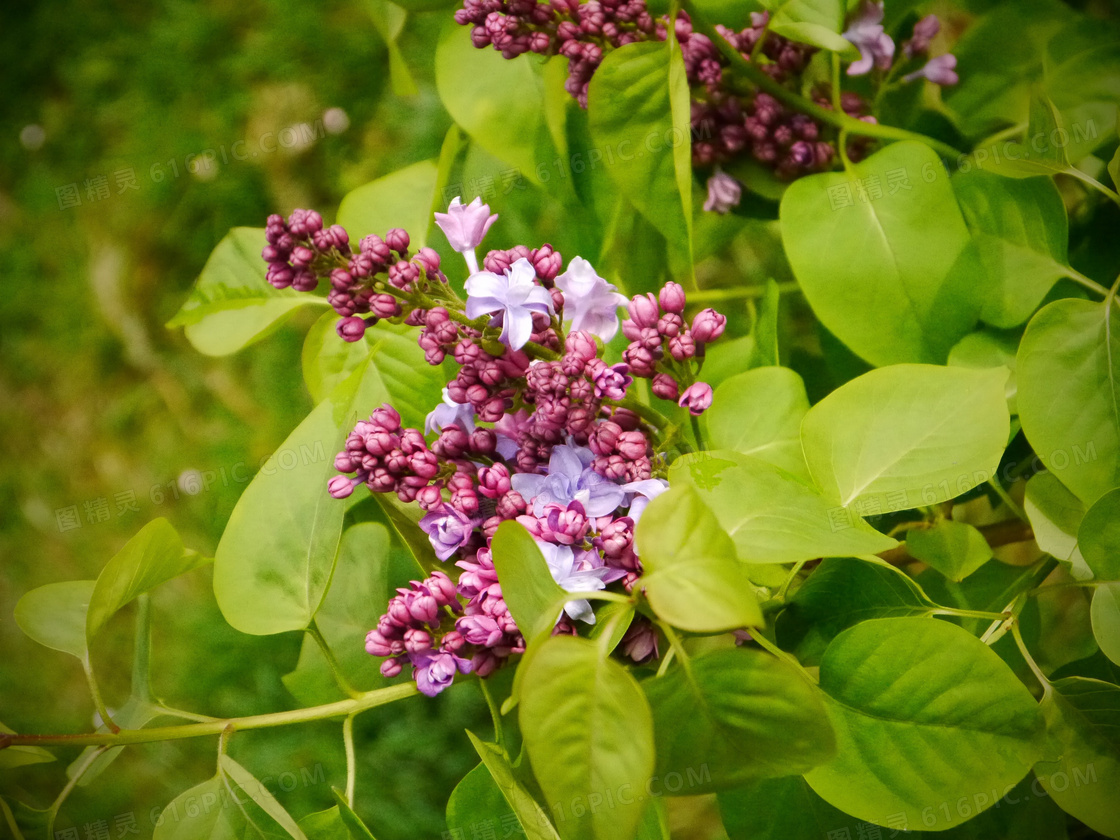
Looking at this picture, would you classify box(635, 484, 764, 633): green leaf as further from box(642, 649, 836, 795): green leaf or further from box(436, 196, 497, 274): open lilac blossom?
box(436, 196, 497, 274): open lilac blossom

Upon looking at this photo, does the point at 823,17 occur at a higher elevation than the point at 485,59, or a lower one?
higher

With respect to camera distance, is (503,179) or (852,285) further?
(503,179)

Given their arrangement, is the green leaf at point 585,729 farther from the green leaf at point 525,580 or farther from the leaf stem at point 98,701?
the leaf stem at point 98,701

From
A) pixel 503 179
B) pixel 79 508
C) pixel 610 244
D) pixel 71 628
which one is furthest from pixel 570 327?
pixel 79 508

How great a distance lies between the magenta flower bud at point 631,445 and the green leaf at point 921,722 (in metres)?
0.16

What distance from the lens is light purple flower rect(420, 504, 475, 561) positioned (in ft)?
1.70

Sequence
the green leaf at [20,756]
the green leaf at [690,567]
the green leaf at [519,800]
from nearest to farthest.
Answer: the green leaf at [690,567]
the green leaf at [519,800]
the green leaf at [20,756]

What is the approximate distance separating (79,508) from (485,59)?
5.58 feet

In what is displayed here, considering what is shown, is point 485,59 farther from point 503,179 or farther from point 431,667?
point 431,667

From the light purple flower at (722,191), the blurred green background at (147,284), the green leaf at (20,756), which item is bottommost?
the blurred green background at (147,284)

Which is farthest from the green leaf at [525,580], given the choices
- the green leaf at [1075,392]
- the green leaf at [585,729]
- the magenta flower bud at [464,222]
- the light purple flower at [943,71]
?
the light purple flower at [943,71]

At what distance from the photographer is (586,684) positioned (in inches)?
16.1

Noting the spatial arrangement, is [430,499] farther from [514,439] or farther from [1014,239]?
[1014,239]

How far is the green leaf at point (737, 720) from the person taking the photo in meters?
0.43
